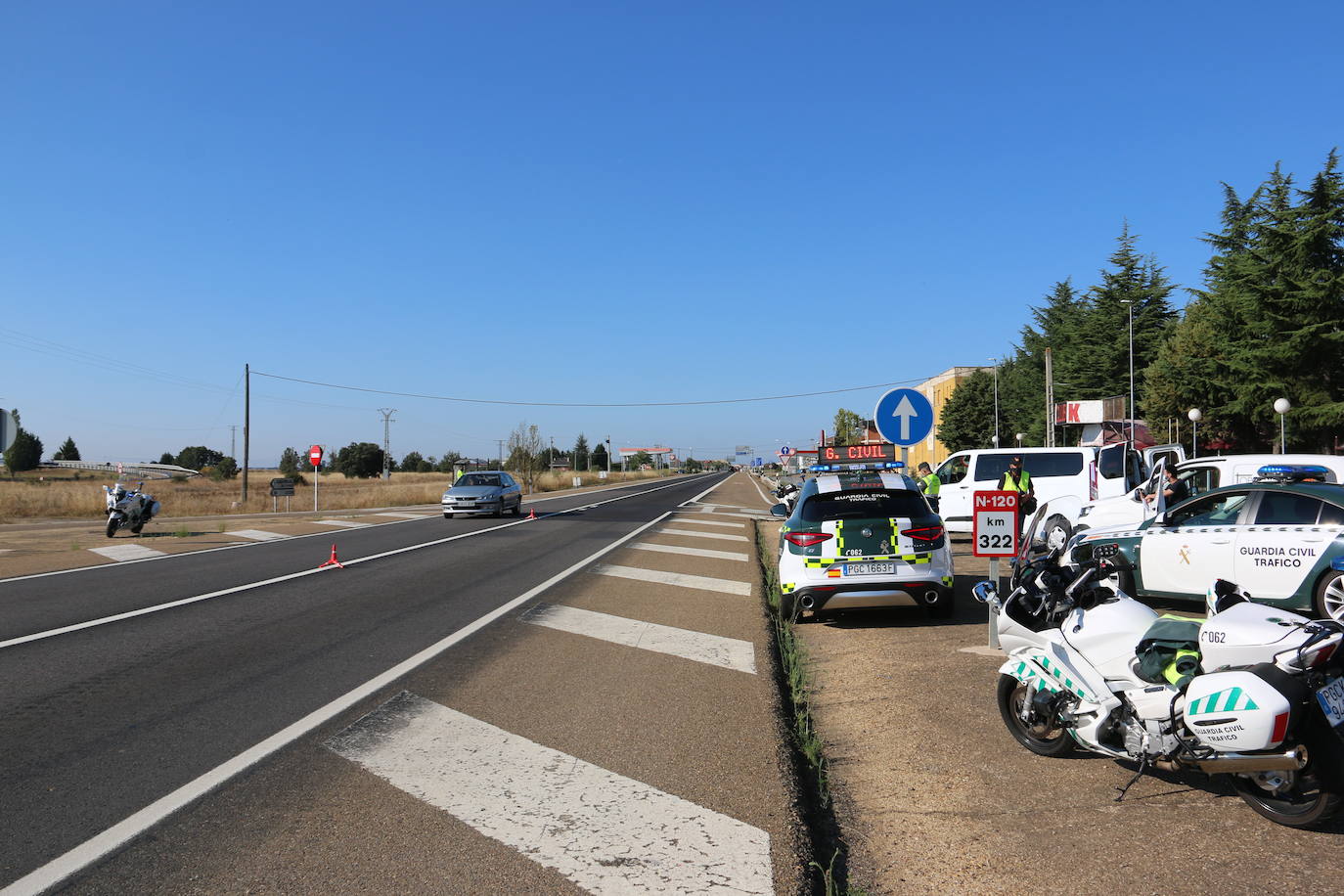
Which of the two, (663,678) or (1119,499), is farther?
(1119,499)

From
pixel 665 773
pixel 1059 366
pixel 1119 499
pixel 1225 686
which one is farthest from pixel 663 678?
pixel 1059 366

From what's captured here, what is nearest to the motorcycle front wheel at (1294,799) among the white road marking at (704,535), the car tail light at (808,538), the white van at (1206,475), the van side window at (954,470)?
the car tail light at (808,538)

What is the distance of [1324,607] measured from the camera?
918cm

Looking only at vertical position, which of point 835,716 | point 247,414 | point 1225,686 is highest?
point 247,414

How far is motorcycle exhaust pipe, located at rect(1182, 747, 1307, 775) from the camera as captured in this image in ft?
13.3

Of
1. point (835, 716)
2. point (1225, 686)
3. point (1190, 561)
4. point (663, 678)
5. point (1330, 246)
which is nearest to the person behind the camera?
point (1225, 686)

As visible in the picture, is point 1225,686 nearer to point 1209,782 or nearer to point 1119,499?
point 1209,782

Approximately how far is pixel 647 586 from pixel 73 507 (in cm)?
3529

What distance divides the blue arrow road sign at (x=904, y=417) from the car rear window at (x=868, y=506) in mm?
1792

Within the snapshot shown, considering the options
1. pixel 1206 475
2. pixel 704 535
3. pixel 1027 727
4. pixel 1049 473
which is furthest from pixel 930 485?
pixel 1027 727

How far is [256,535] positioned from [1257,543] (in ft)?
65.2

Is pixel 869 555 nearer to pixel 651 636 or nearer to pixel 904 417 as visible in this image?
pixel 651 636

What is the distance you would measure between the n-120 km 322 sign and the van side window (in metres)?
12.5

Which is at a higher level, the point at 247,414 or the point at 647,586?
the point at 247,414
